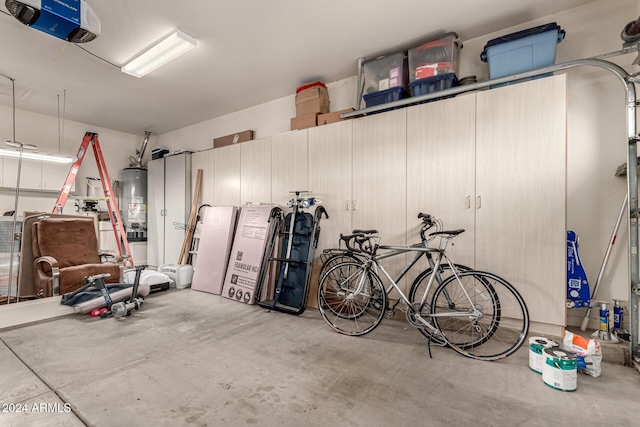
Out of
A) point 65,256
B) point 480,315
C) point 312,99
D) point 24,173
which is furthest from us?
point 24,173

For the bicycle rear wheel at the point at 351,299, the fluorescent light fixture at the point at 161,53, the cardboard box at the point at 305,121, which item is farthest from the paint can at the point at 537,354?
the fluorescent light fixture at the point at 161,53

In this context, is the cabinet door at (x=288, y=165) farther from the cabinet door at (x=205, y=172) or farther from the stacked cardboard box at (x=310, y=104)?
the cabinet door at (x=205, y=172)

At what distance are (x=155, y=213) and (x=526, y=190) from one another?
644cm

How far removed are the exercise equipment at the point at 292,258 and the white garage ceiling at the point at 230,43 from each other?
176 centimetres

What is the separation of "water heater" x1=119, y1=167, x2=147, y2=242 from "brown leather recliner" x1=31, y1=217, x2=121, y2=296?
2.26 metres

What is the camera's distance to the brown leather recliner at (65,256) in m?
3.26

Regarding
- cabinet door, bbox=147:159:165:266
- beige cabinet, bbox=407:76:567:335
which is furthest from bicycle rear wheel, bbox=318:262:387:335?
cabinet door, bbox=147:159:165:266

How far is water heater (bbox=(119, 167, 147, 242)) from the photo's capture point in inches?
236

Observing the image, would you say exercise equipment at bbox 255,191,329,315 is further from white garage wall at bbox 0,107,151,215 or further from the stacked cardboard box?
white garage wall at bbox 0,107,151,215

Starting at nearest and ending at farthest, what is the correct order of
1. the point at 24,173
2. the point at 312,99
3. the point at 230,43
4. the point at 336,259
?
the point at 230,43 < the point at 336,259 < the point at 312,99 < the point at 24,173

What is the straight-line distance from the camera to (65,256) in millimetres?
3518

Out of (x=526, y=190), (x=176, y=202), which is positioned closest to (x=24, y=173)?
(x=176, y=202)

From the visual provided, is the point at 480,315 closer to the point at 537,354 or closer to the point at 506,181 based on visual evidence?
the point at 537,354

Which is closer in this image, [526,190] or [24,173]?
[526,190]
